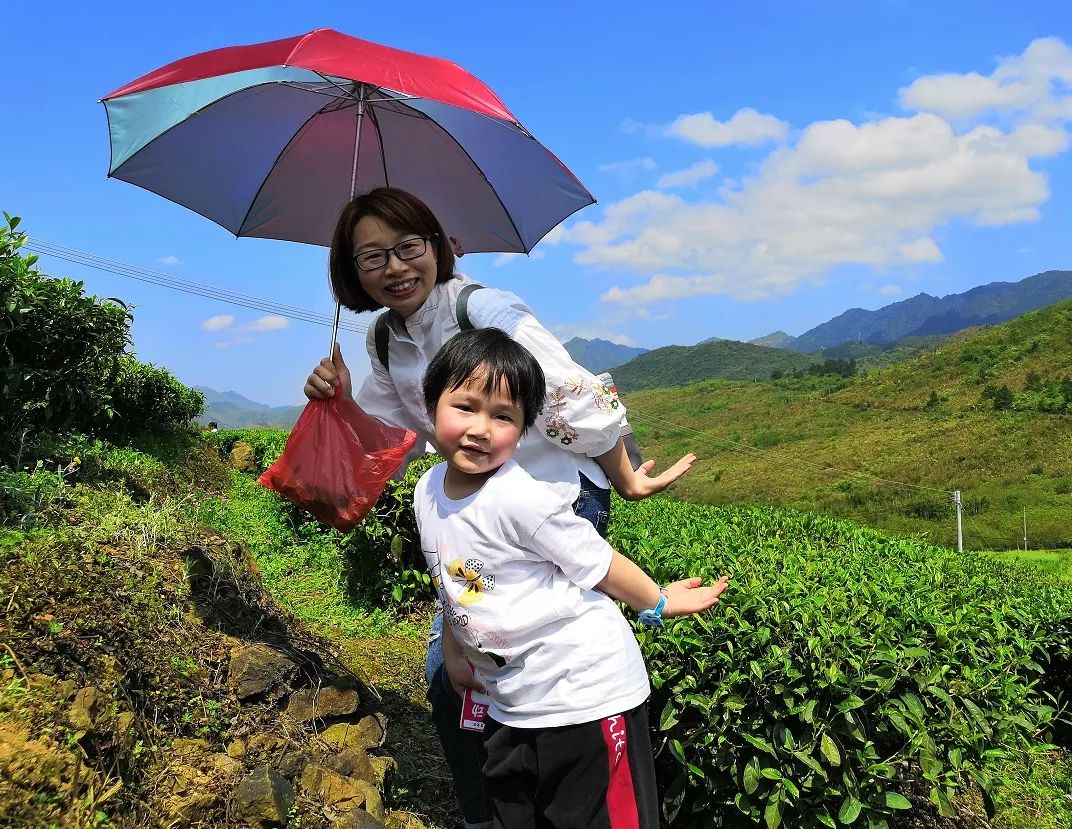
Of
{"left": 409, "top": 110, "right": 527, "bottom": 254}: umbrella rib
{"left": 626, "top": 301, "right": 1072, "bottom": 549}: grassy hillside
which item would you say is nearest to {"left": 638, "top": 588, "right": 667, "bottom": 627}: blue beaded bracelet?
{"left": 409, "top": 110, "right": 527, "bottom": 254}: umbrella rib

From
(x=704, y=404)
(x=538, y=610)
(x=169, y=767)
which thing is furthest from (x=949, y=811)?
(x=704, y=404)

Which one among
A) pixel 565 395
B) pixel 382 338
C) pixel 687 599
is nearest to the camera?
pixel 687 599

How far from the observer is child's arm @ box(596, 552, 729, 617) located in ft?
5.39

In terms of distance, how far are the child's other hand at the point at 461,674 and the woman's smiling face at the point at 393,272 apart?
0.92m

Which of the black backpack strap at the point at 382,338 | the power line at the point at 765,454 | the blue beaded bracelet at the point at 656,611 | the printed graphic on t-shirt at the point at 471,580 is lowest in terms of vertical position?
the power line at the point at 765,454

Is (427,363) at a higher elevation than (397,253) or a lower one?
lower

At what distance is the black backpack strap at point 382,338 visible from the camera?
2.23 metres

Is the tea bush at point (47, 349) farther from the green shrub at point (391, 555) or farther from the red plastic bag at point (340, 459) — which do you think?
the red plastic bag at point (340, 459)

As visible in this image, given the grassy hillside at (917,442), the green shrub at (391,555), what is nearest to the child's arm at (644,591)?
the green shrub at (391,555)

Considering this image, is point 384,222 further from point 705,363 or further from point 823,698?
point 705,363

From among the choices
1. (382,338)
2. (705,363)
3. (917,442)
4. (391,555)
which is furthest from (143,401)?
(705,363)

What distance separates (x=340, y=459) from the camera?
2252mm

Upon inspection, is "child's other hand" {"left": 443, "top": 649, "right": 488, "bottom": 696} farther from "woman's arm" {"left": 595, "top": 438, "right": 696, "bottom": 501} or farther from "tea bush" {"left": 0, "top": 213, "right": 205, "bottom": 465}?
"tea bush" {"left": 0, "top": 213, "right": 205, "bottom": 465}

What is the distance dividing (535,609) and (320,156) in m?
1.99
